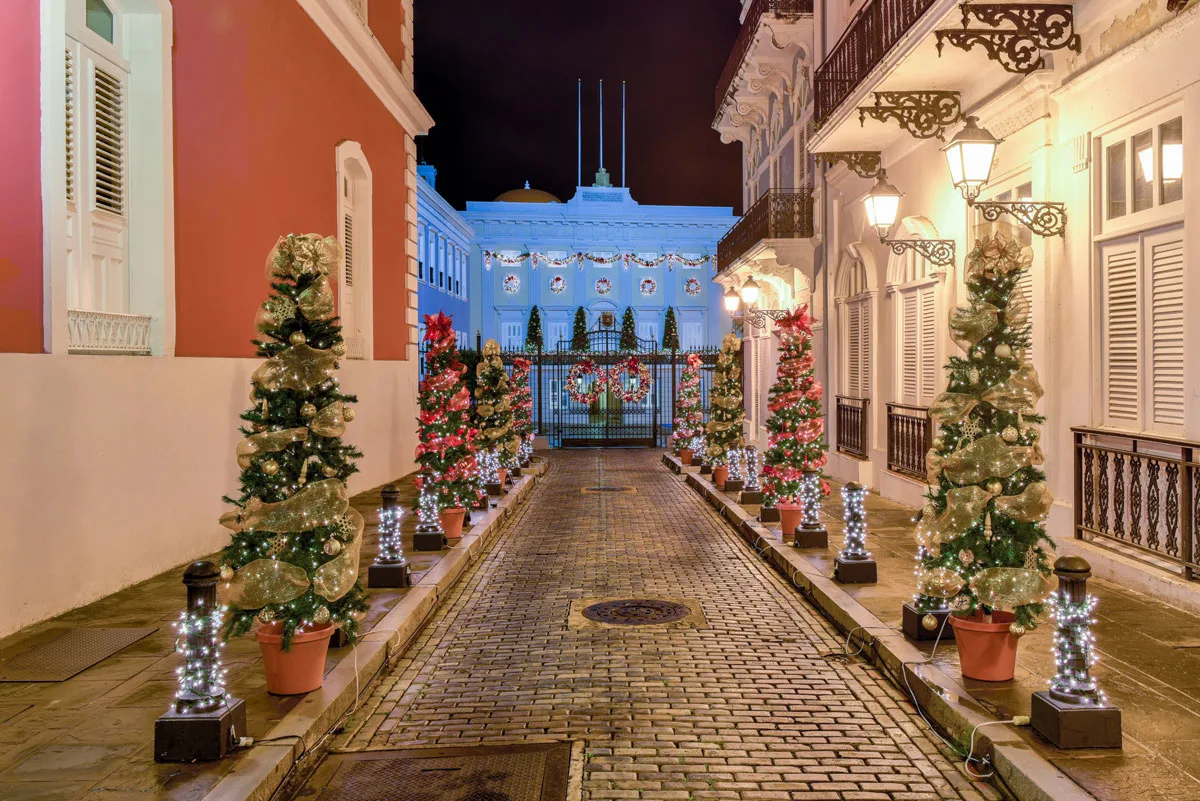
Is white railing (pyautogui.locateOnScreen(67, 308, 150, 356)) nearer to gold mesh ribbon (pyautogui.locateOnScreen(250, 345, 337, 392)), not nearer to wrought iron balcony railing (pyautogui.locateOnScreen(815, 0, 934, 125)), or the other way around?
gold mesh ribbon (pyautogui.locateOnScreen(250, 345, 337, 392))

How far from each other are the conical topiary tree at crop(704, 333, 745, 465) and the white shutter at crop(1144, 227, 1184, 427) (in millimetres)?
9698

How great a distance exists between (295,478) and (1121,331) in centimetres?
714

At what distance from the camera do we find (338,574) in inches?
223

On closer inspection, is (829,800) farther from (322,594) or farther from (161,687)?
(161,687)

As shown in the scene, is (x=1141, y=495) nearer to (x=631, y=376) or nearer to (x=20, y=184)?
(x=20, y=184)

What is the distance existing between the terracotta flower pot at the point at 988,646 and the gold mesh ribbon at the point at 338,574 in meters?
3.67

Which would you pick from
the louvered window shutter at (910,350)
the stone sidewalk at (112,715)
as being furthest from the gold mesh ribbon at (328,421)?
the louvered window shutter at (910,350)

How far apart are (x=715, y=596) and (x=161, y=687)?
492 centimetres

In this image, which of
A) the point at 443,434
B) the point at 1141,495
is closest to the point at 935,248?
the point at 1141,495

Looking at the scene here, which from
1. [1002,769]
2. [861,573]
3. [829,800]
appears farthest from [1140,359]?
[829,800]

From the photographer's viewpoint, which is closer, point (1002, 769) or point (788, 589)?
point (1002, 769)

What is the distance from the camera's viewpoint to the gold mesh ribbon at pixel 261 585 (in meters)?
5.40

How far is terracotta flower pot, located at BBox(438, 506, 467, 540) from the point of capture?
446 inches

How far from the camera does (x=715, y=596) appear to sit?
8.95 m
